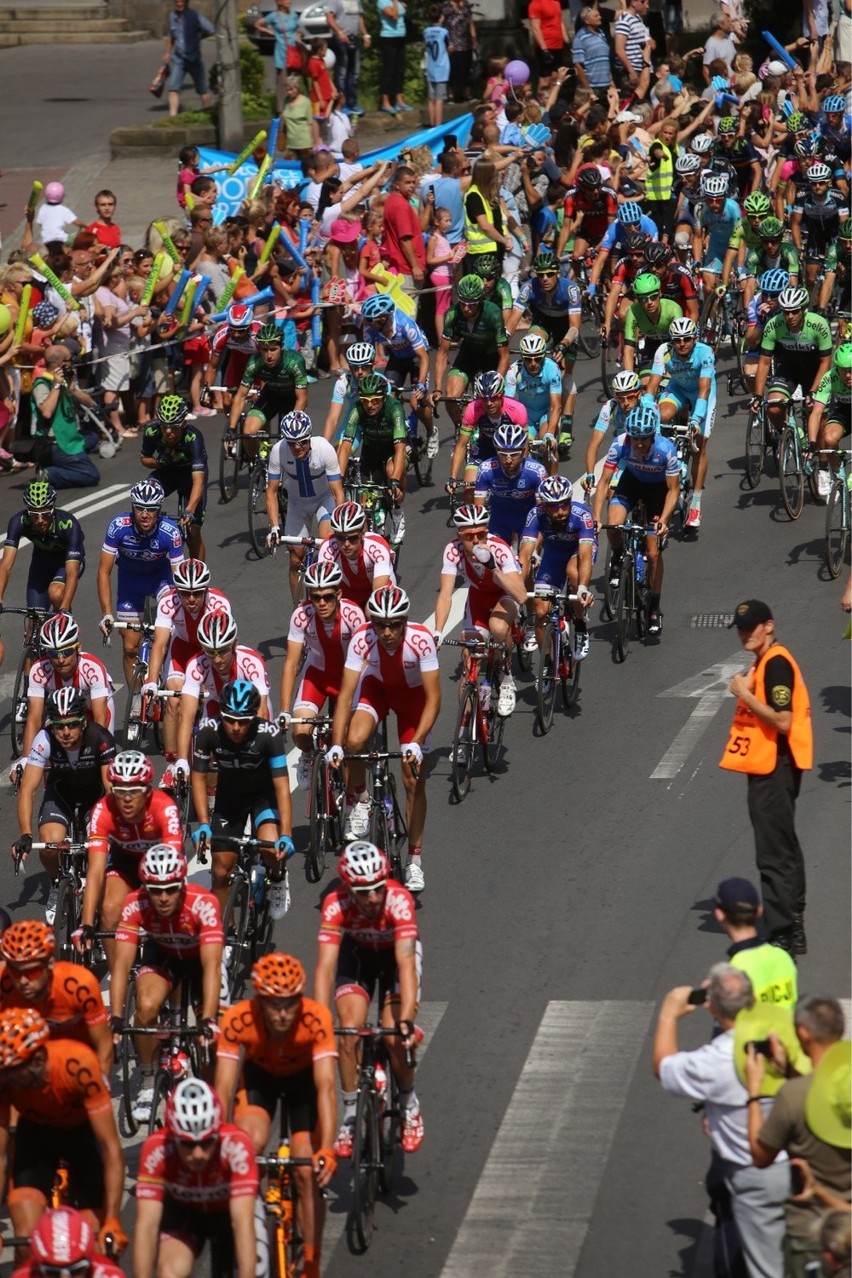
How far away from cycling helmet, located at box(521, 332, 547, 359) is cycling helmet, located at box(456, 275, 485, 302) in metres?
1.53

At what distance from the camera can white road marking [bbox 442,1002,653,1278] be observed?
1019 centimetres

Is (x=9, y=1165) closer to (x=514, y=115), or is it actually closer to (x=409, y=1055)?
(x=409, y=1055)

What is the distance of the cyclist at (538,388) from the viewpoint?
20.5 m

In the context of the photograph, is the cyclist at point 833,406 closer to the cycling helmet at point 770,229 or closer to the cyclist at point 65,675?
the cycling helmet at point 770,229

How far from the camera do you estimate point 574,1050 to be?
1197 centimetres

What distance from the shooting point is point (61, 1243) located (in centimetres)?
Result: 827

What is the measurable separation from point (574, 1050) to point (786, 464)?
10468 mm

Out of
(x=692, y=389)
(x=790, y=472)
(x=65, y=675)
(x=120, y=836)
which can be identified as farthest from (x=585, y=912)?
(x=790, y=472)

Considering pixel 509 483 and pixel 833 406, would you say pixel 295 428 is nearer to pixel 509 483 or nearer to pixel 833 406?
pixel 509 483

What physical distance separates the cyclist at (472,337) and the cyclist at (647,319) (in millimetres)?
1255

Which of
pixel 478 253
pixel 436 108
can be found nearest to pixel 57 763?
pixel 478 253

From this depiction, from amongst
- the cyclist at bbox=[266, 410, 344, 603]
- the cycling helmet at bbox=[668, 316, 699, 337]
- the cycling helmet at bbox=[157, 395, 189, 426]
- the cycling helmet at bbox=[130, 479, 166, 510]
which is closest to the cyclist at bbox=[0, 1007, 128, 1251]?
the cycling helmet at bbox=[130, 479, 166, 510]

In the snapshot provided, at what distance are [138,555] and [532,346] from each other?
5.03 meters

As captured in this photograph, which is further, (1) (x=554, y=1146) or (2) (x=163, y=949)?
(2) (x=163, y=949)
